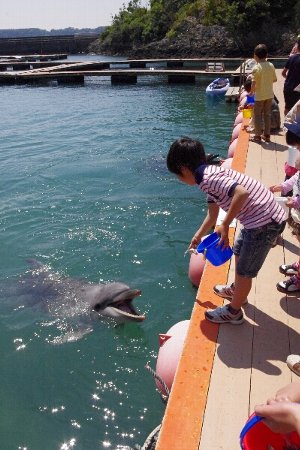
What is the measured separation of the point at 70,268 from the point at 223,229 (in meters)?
4.76

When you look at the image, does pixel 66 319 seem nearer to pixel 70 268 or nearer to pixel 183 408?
pixel 70 268

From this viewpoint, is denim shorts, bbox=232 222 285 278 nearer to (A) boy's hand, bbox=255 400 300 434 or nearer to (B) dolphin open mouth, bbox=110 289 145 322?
(A) boy's hand, bbox=255 400 300 434

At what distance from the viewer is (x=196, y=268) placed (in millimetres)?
6301

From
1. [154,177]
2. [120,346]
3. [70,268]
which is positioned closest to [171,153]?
[120,346]

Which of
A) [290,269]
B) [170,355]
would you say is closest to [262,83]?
[290,269]

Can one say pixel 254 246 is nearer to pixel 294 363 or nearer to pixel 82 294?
pixel 294 363

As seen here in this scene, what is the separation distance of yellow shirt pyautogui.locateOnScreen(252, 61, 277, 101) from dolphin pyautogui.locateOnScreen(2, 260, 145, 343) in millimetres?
5941

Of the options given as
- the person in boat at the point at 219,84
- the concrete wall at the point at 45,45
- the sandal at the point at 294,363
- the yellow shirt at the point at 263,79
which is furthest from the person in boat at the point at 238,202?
the concrete wall at the point at 45,45

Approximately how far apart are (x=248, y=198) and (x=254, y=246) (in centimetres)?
44

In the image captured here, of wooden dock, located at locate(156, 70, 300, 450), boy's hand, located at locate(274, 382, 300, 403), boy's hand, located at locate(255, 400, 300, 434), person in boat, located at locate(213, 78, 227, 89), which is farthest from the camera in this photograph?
person in boat, located at locate(213, 78, 227, 89)

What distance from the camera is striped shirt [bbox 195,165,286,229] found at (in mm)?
3422

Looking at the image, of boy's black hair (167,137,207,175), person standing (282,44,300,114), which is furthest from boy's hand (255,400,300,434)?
person standing (282,44,300,114)

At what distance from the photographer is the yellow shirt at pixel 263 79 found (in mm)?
9281

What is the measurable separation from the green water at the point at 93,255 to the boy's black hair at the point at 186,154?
277cm
